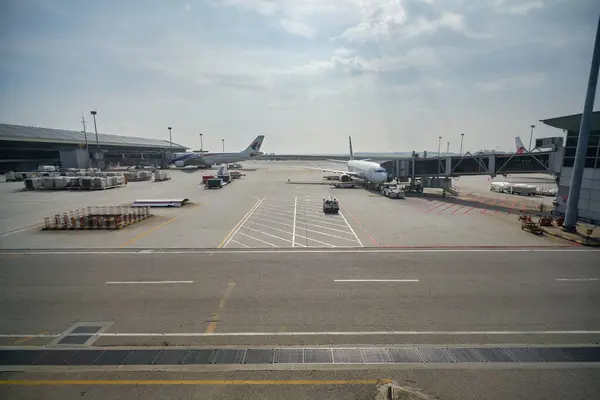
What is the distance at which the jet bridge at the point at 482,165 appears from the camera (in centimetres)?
3328

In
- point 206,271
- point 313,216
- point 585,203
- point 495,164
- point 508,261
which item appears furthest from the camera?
point 495,164

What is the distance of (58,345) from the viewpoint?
10.5 metres

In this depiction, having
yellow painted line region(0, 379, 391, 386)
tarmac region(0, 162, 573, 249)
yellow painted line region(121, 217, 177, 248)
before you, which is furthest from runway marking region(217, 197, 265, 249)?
yellow painted line region(0, 379, 391, 386)

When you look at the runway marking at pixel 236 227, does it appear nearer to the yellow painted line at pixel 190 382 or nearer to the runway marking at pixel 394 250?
the runway marking at pixel 394 250

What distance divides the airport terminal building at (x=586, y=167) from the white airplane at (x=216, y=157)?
8360 centimetres

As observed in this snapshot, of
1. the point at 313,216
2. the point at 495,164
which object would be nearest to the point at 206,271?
Result: the point at 313,216

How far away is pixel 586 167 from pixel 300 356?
117ft

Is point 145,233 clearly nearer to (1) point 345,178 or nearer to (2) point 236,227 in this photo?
(2) point 236,227

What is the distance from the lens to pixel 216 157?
103 meters

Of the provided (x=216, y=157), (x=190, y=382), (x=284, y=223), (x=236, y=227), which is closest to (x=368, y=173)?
(x=284, y=223)

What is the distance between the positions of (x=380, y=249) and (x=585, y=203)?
2446 centimetres

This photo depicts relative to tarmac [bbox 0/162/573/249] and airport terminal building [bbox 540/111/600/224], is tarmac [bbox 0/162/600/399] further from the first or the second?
A: airport terminal building [bbox 540/111/600/224]

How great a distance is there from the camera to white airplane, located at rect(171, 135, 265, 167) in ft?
332

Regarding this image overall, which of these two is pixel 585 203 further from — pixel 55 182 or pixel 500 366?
pixel 55 182
